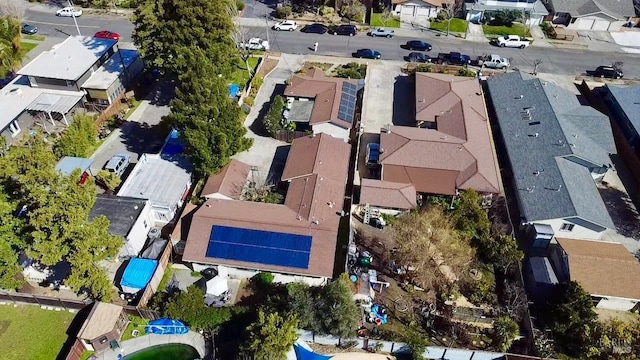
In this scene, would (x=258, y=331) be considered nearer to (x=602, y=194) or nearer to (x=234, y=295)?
(x=234, y=295)

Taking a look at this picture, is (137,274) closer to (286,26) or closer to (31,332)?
(31,332)

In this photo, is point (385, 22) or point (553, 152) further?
point (385, 22)

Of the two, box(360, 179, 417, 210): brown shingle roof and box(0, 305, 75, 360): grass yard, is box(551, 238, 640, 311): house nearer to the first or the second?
Result: box(360, 179, 417, 210): brown shingle roof

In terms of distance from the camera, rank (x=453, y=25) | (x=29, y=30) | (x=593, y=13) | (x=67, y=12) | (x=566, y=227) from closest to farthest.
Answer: (x=566, y=227) → (x=29, y=30) → (x=593, y=13) → (x=453, y=25) → (x=67, y=12)

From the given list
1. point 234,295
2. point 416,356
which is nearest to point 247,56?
point 234,295

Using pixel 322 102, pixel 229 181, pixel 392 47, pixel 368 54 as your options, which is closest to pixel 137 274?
pixel 229 181

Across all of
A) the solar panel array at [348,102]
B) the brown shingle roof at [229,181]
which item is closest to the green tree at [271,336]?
the brown shingle roof at [229,181]
